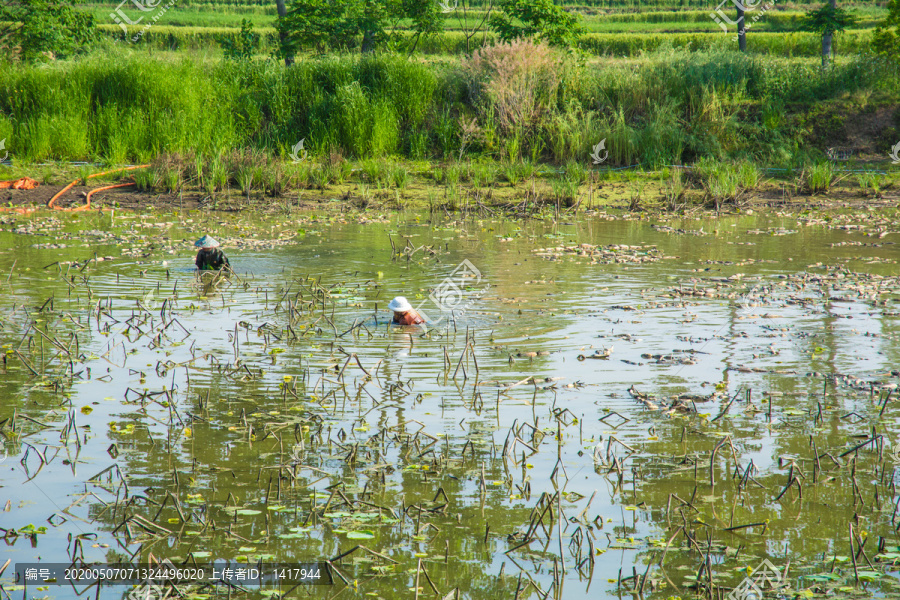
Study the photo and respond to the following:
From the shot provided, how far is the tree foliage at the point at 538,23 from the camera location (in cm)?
2117

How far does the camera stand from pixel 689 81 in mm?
19703

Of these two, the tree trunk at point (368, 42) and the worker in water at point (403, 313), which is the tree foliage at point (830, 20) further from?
the worker in water at point (403, 313)

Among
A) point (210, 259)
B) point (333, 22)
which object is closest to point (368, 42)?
point (333, 22)

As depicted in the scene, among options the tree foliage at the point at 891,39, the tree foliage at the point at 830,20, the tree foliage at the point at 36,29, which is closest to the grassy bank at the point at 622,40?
the tree foliage at the point at 830,20

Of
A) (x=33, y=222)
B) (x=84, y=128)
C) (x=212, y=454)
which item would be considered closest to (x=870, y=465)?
(x=212, y=454)

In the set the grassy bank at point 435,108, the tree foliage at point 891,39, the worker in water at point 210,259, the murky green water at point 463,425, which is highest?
the tree foliage at point 891,39

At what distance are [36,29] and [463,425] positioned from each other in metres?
23.7

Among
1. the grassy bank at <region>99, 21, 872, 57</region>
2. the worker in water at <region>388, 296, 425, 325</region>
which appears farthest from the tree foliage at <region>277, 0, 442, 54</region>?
the worker in water at <region>388, 296, 425, 325</region>

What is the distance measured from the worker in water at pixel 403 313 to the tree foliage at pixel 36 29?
20.1m

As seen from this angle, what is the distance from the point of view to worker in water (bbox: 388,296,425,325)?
312 inches

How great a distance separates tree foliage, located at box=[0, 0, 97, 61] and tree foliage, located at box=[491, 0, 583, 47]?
13181 mm

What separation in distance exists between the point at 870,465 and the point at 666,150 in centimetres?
1412

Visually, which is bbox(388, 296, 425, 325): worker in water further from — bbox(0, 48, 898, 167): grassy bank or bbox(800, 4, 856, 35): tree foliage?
bbox(800, 4, 856, 35): tree foliage

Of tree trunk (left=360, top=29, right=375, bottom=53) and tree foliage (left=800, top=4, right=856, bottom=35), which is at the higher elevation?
tree foliage (left=800, top=4, right=856, bottom=35)
